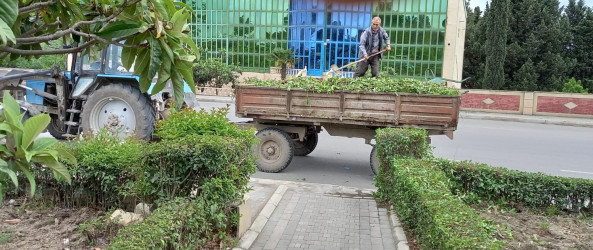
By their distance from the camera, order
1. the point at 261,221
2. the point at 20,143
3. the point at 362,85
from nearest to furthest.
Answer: the point at 20,143 → the point at 261,221 → the point at 362,85

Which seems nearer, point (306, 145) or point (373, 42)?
point (373, 42)

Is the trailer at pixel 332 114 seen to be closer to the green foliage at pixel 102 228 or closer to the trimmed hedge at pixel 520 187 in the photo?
the trimmed hedge at pixel 520 187

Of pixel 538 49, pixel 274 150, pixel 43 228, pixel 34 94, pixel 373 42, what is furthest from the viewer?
pixel 538 49

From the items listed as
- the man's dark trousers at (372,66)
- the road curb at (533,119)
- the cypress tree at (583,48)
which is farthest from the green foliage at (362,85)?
the cypress tree at (583,48)

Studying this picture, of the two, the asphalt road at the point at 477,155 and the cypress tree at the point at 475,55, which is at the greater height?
the cypress tree at the point at 475,55

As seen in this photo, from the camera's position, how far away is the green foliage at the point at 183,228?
3158 mm

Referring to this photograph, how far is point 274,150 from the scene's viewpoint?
29.5ft

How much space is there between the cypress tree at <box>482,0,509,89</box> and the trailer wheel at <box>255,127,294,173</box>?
28.3 meters

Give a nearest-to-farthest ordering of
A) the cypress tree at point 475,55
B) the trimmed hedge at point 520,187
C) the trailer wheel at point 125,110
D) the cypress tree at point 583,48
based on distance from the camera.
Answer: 1. the trimmed hedge at point 520,187
2. the trailer wheel at point 125,110
3. the cypress tree at point 475,55
4. the cypress tree at point 583,48

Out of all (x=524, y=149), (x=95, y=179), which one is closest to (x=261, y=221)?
(x=95, y=179)

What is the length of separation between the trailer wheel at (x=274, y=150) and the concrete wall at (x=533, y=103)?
1937cm

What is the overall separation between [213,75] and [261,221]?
80.0 feet

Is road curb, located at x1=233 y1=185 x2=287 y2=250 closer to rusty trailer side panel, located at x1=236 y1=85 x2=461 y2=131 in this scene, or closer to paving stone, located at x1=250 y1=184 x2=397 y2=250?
paving stone, located at x1=250 y1=184 x2=397 y2=250

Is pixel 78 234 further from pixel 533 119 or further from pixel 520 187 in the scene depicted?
pixel 533 119
